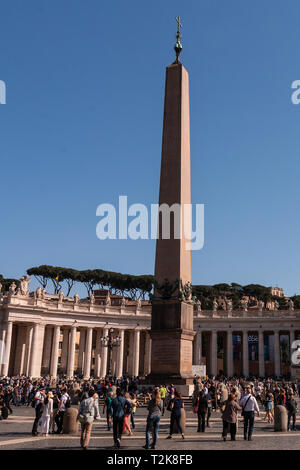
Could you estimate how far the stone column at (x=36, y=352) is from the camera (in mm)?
53750

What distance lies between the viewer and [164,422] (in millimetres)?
17016

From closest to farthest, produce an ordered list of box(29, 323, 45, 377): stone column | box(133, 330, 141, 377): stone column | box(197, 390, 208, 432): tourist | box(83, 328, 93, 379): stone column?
box(197, 390, 208, 432): tourist, box(29, 323, 45, 377): stone column, box(83, 328, 93, 379): stone column, box(133, 330, 141, 377): stone column

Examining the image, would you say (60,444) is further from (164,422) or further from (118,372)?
(118,372)

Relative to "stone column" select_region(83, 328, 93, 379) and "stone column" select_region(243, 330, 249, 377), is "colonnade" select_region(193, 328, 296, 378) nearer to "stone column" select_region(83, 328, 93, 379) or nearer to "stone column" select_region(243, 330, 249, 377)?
"stone column" select_region(243, 330, 249, 377)

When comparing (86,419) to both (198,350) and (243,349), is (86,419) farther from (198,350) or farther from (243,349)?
(243,349)

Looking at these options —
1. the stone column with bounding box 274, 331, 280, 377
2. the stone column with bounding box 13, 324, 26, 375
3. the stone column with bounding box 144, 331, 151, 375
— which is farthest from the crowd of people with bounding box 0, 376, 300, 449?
the stone column with bounding box 144, 331, 151, 375

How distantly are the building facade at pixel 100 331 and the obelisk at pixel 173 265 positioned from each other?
119ft

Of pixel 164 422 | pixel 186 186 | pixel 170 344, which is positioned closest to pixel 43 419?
pixel 164 422

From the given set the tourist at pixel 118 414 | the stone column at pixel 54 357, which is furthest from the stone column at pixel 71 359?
the tourist at pixel 118 414

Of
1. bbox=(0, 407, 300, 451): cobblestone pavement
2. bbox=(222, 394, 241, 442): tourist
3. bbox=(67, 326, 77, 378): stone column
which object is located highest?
bbox=(67, 326, 77, 378): stone column

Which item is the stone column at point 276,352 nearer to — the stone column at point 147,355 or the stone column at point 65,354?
the stone column at point 147,355

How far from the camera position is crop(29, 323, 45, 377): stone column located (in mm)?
53750

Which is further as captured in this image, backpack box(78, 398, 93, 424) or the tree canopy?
the tree canopy
